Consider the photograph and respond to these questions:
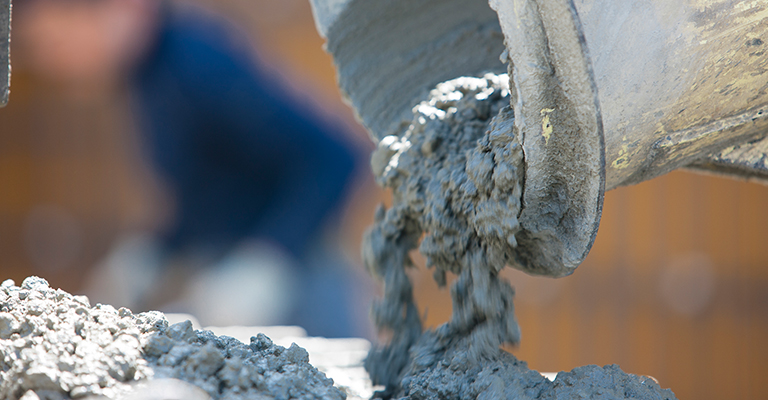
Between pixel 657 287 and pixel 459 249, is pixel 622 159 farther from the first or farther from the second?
pixel 657 287

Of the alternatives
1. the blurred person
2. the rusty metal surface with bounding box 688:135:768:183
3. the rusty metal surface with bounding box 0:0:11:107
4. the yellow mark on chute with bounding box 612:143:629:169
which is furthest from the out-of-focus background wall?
the rusty metal surface with bounding box 0:0:11:107

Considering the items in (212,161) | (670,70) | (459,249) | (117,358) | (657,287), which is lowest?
(117,358)

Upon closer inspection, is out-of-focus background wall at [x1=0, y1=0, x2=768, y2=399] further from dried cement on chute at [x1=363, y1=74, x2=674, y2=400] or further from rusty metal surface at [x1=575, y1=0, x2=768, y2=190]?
rusty metal surface at [x1=575, y1=0, x2=768, y2=190]

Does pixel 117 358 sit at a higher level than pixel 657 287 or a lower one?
lower

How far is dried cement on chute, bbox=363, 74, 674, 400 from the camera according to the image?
4.68ft

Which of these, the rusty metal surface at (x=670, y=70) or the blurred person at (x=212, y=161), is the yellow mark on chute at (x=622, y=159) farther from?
the blurred person at (x=212, y=161)

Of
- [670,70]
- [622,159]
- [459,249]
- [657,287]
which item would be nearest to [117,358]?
[459,249]

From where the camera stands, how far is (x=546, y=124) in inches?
51.3

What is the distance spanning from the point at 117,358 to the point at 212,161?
15.9 feet

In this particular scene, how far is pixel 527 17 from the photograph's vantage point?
1194 millimetres

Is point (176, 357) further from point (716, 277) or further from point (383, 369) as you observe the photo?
point (716, 277)

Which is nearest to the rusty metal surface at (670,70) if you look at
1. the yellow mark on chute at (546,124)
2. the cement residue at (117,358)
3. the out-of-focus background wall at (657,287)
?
the yellow mark on chute at (546,124)

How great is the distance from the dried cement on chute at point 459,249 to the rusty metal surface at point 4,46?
3.48ft

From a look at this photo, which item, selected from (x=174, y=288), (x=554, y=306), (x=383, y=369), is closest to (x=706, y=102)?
(x=383, y=369)
